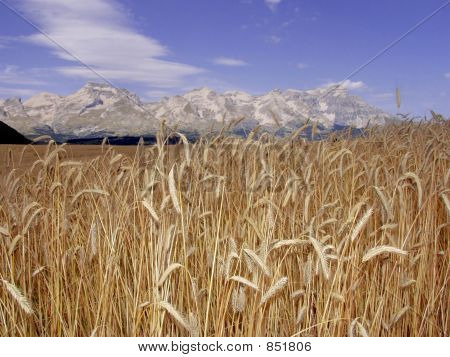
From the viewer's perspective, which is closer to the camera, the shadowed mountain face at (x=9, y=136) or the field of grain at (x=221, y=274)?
the field of grain at (x=221, y=274)

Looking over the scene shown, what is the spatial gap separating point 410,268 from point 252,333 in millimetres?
646

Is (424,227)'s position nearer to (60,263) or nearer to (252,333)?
(252,333)

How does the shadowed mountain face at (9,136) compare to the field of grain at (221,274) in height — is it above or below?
above

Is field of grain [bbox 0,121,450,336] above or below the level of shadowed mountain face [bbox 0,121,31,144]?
below

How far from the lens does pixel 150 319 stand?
5.15 feet

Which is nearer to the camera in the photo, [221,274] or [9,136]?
[221,274]

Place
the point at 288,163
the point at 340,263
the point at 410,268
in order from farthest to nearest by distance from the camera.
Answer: the point at 288,163 < the point at 410,268 < the point at 340,263

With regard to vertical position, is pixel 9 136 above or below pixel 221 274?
above

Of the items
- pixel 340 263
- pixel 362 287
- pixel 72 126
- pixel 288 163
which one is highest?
pixel 72 126

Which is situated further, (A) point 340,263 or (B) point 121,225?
(B) point 121,225

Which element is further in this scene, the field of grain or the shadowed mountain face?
A: the shadowed mountain face

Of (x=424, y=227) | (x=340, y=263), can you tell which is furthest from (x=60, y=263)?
(x=424, y=227)
